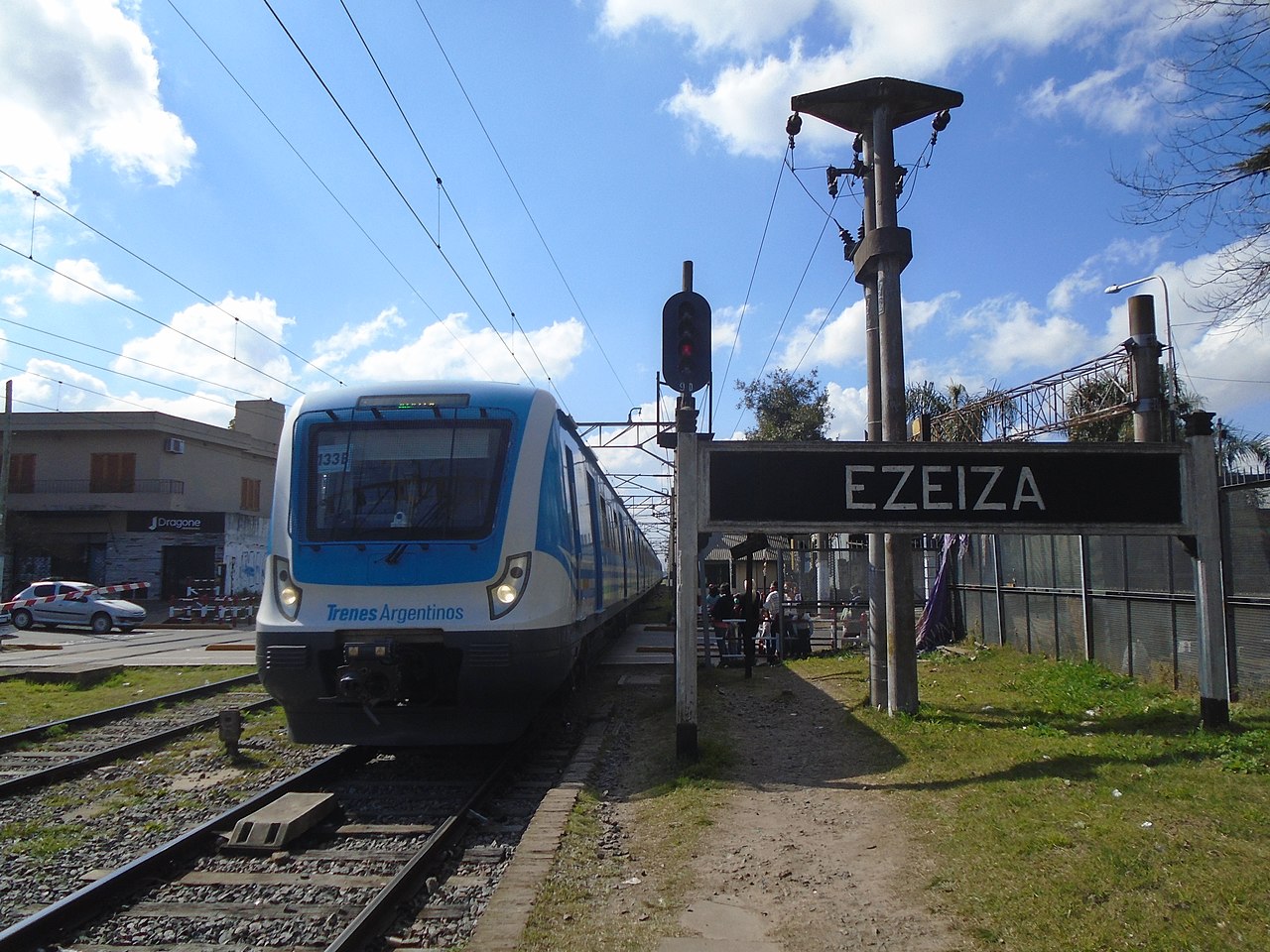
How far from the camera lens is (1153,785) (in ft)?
20.7

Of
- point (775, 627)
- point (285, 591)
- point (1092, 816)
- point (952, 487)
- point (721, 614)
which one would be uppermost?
point (952, 487)

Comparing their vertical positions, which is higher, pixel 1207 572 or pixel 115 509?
pixel 115 509

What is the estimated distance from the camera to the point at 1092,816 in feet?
18.6

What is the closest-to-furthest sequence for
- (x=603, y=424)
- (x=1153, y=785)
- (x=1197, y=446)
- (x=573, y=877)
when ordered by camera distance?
1. (x=573, y=877)
2. (x=1153, y=785)
3. (x=1197, y=446)
4. (x=603, y=424)

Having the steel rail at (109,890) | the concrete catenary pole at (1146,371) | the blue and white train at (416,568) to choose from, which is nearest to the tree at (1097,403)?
the concrete catenary pole at (1146,371)

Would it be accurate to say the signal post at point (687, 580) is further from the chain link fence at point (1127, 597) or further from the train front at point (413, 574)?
the chain link fence at point (1127, 597)

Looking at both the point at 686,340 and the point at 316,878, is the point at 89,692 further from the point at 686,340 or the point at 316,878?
the point at 316,878

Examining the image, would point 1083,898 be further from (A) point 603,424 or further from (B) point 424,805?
(A) point 603,424

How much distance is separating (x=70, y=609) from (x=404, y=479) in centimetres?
2621

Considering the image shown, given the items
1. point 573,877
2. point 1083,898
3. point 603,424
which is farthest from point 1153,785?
point 603,424

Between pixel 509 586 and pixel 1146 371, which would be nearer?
pixel 509 586

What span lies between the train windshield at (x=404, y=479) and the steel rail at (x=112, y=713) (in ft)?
15.5

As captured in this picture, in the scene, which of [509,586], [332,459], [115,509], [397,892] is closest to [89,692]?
[332,459]

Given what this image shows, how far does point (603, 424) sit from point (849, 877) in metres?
20.3
